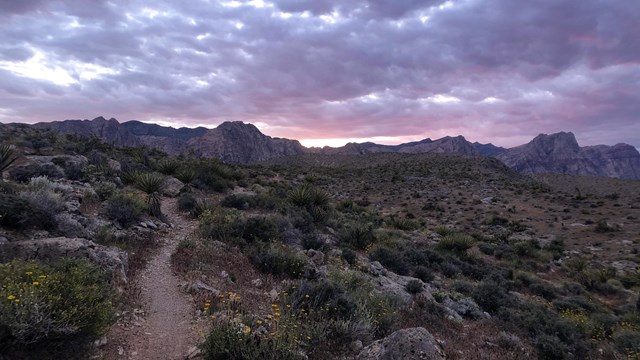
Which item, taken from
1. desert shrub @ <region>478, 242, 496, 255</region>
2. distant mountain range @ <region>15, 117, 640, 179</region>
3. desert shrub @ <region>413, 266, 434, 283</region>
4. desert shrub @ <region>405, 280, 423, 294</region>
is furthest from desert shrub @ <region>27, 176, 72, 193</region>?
distant mountain range @ <region>15, 117, 640, 179</region>

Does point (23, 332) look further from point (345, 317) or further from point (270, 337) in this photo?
point (345, 317)

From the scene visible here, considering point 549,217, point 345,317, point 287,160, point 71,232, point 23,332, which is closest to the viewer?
point 23,332

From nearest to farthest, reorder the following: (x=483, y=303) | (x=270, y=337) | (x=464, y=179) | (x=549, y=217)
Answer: (x=270, y=337), (x=483, y=303), (x=549, y=217), (x=464, y=179)

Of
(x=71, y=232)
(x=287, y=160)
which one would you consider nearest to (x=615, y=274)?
(x=71, y=232)

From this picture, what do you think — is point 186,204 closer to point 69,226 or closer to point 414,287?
point 69,226

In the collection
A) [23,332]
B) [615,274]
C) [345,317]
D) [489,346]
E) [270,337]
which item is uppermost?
[23,332]

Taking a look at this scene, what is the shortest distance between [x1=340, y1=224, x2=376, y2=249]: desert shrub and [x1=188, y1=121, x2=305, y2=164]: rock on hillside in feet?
319

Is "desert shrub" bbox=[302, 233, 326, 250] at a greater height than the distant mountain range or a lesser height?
lesser

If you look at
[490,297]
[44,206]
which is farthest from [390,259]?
[44,206]

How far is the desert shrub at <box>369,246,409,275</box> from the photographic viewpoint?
528 inches

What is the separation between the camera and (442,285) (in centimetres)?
1305

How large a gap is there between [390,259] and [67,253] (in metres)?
10.2

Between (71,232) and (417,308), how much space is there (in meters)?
8.73

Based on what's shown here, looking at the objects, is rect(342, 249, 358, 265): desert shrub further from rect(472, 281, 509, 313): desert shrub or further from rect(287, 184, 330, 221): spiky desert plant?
rect(287, 184, 330, 221): spiky desert plant
